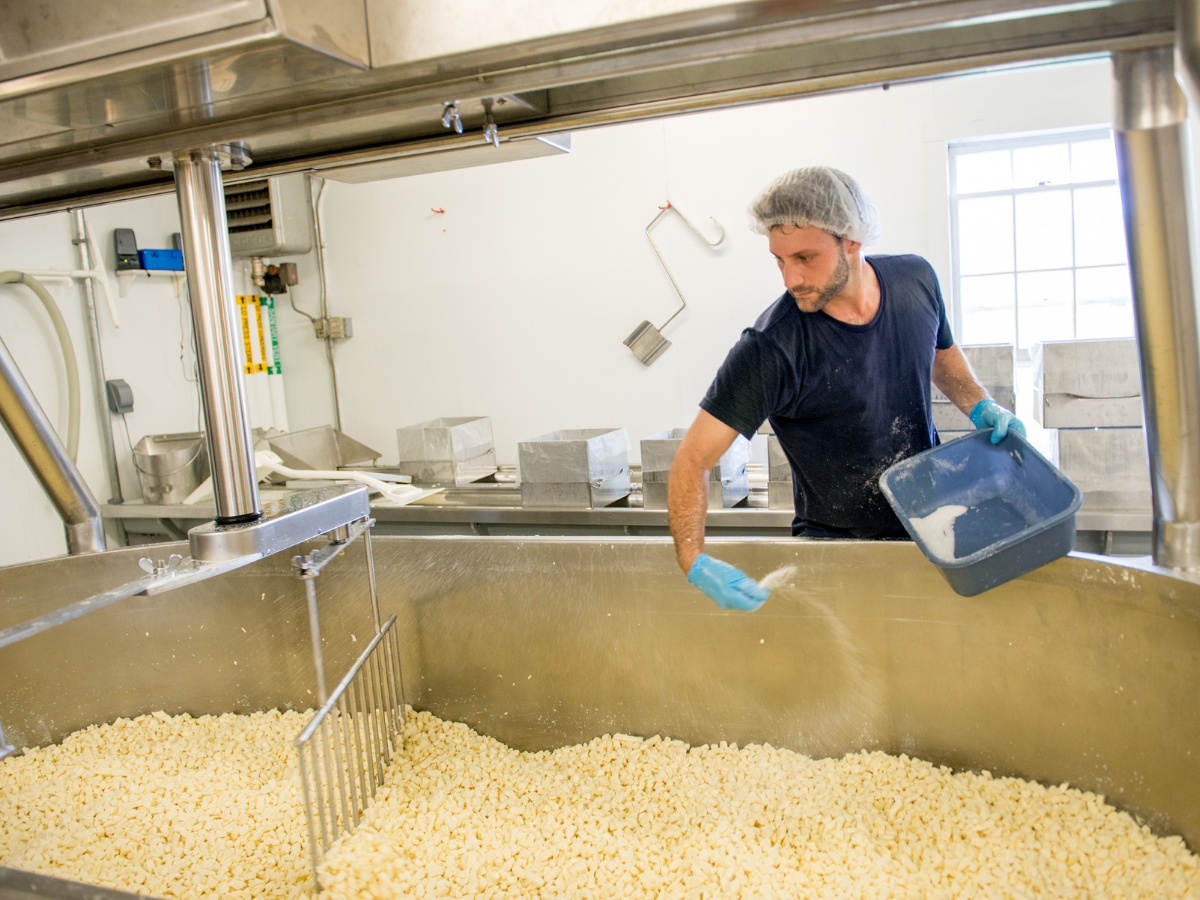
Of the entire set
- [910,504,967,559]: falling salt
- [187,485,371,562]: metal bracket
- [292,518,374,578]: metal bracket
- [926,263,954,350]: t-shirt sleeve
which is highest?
[926,263,954,350]: t-shirt sleeve

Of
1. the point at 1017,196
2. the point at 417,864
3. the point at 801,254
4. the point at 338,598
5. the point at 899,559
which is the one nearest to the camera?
the point at 417,864

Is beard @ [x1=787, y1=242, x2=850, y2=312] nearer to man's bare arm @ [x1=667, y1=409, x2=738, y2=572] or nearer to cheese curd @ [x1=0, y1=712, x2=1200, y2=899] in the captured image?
man's bare arm @ [x1=667, y1=409, x2=738, y2=572]

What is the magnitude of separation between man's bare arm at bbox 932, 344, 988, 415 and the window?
1.51m

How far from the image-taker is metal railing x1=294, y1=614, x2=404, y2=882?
3.43 feet

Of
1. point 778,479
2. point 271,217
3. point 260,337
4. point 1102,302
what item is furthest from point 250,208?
point 1102,302

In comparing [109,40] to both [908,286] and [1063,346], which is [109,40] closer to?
[908,286]

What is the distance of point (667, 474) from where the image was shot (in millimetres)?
2443

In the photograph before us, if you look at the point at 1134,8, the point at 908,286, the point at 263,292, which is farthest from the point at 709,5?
the point at 263,292

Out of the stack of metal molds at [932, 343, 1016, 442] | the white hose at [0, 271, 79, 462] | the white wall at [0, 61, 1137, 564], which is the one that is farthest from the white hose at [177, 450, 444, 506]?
the stack of metal molds at [932, 343, 1016, 442]

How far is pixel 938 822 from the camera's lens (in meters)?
1.11

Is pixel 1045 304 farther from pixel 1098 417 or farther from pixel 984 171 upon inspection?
pixel 1098 417

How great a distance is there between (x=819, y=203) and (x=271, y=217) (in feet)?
8.69

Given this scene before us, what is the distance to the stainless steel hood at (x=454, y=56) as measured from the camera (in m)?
0.72

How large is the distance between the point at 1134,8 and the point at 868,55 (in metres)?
0.25
